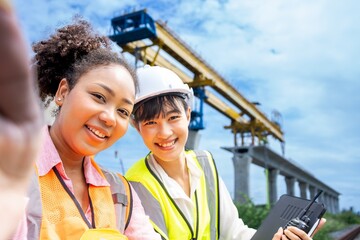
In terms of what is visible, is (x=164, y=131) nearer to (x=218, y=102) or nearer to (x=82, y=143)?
(x=82, y=143)

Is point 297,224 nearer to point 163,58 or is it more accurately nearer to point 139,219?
point 139,219

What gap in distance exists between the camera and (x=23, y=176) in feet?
0.81

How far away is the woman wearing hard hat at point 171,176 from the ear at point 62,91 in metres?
0.49

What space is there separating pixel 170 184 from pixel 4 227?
4.53 ft

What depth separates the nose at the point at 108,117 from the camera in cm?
99

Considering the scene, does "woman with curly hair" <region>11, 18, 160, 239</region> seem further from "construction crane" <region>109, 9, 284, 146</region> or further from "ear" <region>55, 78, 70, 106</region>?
"construction crane" <region>109, 9, 284, 146</region>

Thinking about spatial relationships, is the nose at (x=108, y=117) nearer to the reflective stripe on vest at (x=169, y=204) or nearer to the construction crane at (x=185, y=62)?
the reflective stripe on vest at (x=169, y=204)

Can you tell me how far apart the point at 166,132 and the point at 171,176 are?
26cm

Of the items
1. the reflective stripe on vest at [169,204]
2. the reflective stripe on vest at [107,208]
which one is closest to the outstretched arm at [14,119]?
the reflective stripe on vest at [107,208]

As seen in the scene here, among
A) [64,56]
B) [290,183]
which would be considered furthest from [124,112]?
[290,183]

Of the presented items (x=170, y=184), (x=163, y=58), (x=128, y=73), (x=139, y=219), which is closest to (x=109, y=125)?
(x=128, y=73)

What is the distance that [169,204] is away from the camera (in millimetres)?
Answer: 1542

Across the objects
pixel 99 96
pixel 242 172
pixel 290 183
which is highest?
pixel 290 183

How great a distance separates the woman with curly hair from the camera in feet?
2.96
